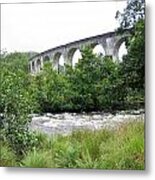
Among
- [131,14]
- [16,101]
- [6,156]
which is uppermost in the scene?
[131,14]

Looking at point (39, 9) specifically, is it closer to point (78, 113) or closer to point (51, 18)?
point (51, 18)

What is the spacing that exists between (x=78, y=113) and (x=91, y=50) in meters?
0.29

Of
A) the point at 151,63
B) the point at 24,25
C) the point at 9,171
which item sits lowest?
the point at 9,171

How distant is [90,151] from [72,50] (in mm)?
454

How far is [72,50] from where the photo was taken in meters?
2.25

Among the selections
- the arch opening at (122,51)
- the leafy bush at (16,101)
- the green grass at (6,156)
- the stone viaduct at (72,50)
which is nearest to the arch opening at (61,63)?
the stone viaduct at (72,50)

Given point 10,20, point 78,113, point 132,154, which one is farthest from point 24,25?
point 132,154

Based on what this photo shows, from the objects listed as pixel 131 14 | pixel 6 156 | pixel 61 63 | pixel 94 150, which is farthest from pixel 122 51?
pixel 6 156

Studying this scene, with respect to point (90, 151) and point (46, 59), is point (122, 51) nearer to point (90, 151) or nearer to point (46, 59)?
point (46, 59)

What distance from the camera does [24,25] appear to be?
2.30 m

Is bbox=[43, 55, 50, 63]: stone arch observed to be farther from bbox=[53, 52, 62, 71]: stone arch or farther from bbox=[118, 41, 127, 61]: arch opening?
bbox=[118, 41, 127, 61]: arch opening

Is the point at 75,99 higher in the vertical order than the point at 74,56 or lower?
lower

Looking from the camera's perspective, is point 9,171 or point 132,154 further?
point 9,171

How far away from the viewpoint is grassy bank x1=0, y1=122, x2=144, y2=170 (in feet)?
7.17
